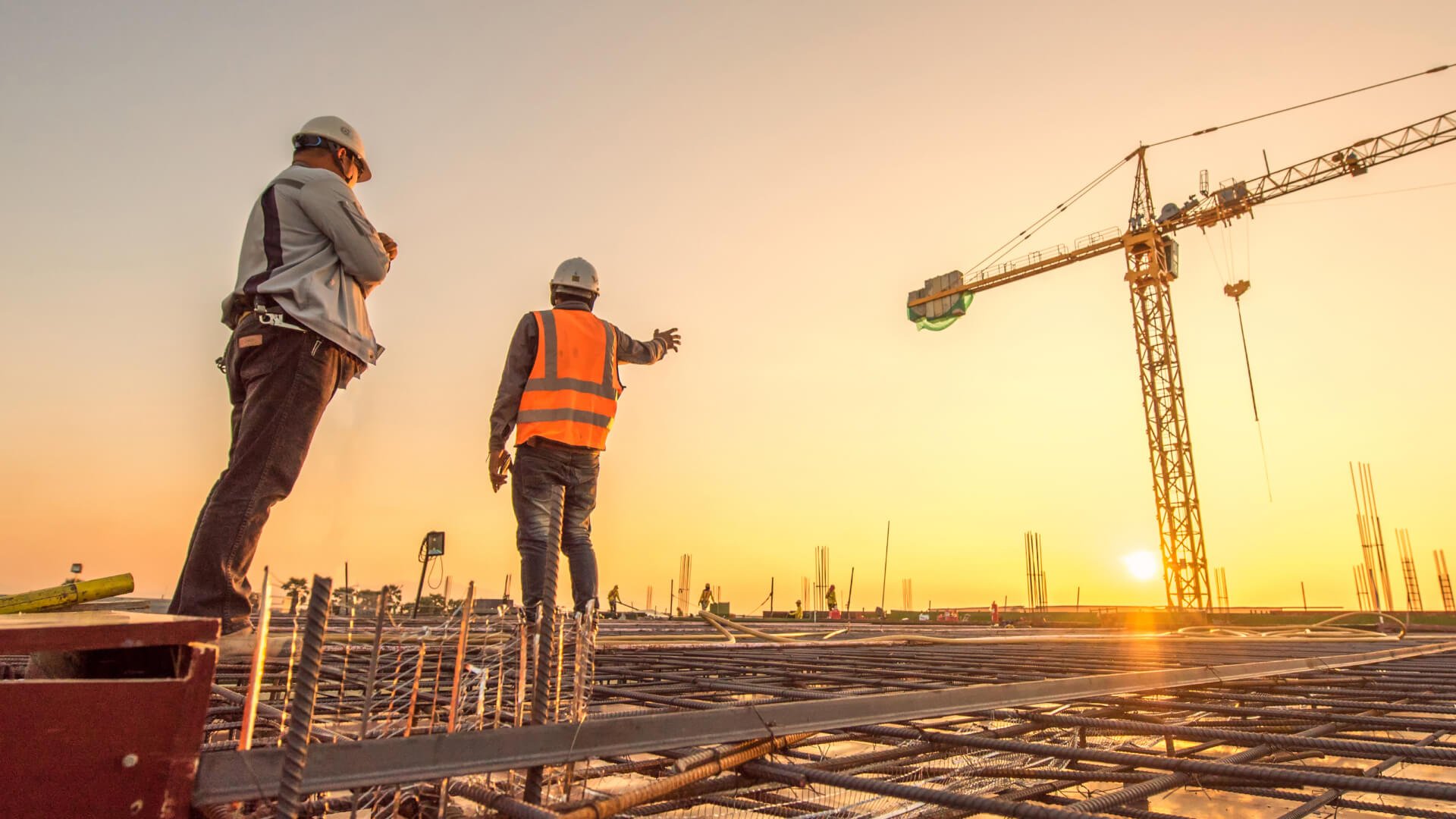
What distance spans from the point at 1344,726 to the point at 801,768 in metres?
1.33

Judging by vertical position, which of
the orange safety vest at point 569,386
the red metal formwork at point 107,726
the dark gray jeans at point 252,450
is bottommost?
the red metal formwork at point 107,726

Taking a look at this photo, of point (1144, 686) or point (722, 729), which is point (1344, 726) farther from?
point (722, 729)

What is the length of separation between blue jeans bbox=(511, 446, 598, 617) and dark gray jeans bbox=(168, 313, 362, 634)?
130 cm

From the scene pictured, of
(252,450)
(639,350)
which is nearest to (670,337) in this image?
(639,350)

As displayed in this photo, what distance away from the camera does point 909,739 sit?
142cm

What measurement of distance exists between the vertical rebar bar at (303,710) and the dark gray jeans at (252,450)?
1.31 m

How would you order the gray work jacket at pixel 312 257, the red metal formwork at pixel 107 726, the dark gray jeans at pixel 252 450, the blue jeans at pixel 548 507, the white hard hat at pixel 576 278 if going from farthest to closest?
1. the white hard hat at pixel 576 278
2. the blue jeans at pixel 548 507
3. the gray work jacket at pixel 312 257
4. the dark gray jeans at pixel 252 450
5. the red metal formwork at pixel 107 726

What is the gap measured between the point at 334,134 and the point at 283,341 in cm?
76

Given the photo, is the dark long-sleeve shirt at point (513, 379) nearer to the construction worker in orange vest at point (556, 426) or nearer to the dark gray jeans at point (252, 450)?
the construction worker in orange vest at point (556, 426)

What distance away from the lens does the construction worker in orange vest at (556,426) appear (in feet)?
11.6

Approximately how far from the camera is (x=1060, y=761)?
1785mm

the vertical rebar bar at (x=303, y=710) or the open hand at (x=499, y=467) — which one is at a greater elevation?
the open hand at (x=499, y=467)

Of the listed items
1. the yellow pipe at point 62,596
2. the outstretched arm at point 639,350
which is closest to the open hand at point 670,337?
the outstretched arm at point 639,350

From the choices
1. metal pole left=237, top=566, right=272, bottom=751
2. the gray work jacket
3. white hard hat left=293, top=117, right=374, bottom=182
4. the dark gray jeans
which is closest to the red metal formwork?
metal pole left=237, top=566, right=272, bottom=751
